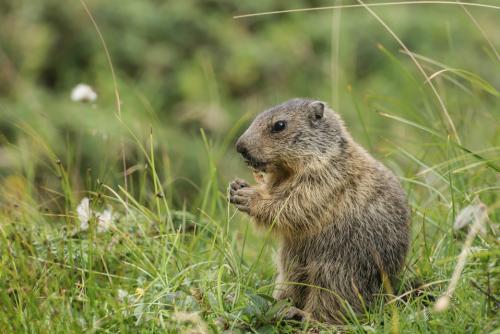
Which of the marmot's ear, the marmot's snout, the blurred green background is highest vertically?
the marmot's ear

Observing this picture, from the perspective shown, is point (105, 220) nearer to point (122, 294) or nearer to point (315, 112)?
point (122, 294)

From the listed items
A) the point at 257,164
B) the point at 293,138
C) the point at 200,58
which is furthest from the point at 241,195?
the point at 200,58

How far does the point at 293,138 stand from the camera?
4.44 meters

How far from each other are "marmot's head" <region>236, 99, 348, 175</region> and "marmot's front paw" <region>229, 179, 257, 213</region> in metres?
0.15

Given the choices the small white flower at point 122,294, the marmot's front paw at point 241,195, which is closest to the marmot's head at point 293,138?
the marmot's front paw at point 241,195

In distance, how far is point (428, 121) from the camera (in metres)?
5.37

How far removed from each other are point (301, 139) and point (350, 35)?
6.98 meters

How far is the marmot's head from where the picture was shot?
4387 millimetres

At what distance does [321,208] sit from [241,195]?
45cm

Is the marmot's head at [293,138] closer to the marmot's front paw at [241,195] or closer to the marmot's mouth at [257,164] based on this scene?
the marmot's mouth at [257,164]

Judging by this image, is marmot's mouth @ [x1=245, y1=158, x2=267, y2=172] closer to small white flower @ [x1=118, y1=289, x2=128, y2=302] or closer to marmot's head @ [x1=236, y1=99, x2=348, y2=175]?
marmot's head @ [x1=236, y1=99, x2=348, y2=175]

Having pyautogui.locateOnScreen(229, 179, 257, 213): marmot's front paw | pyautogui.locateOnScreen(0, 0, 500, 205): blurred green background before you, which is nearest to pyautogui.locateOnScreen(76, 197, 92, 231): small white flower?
pyautogui.locateOnScreen(229, 179, 257, 213): marmot's front paw

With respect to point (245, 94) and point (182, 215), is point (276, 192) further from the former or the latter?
point (245, 94)

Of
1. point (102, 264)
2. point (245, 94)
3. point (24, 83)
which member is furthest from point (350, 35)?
point (102, 264)
